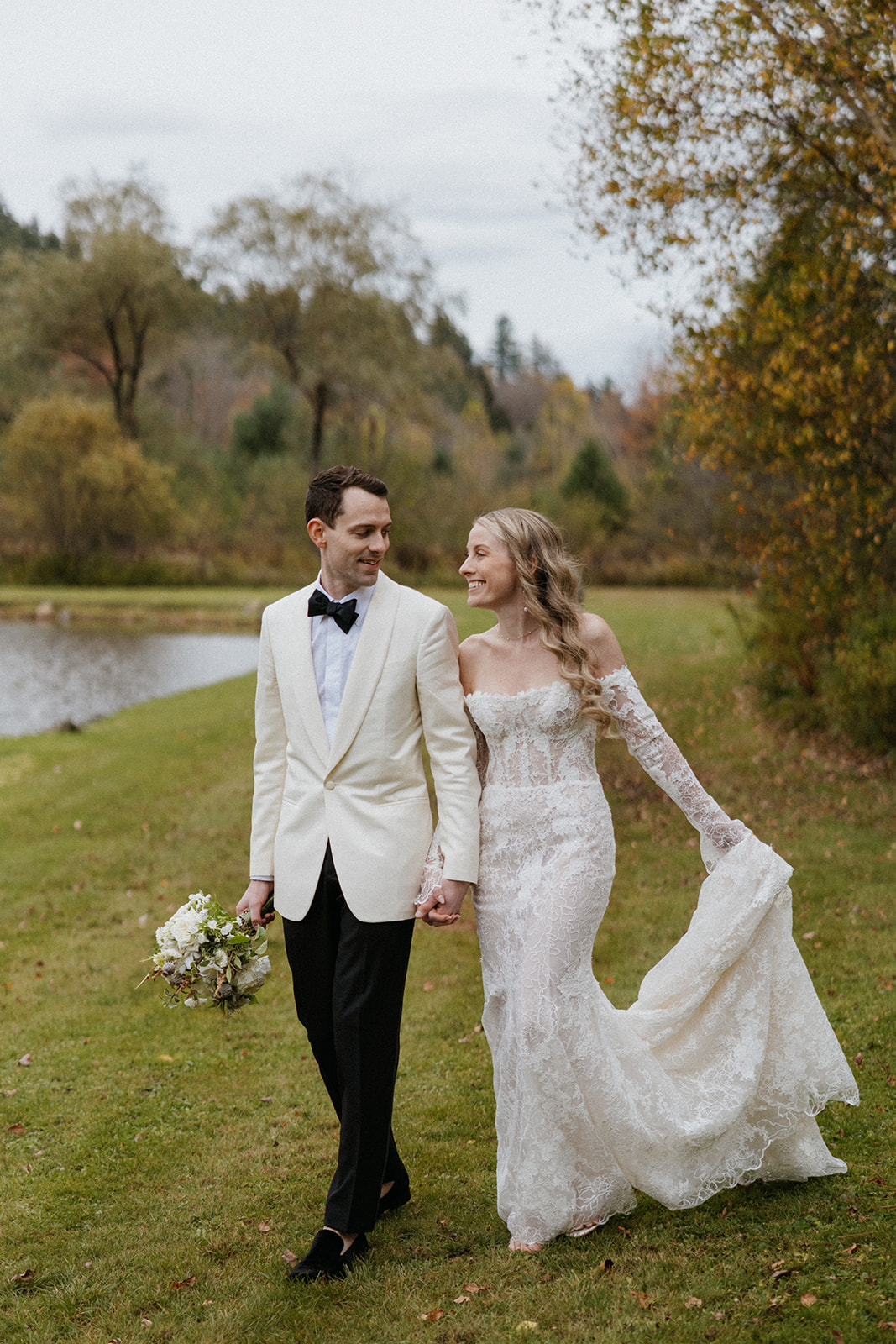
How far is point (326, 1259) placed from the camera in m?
3.69

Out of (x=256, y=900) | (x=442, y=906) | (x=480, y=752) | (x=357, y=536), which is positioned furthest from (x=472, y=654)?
(x=256, y=900)

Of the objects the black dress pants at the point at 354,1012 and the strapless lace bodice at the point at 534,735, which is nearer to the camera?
the black dress pants at the point at 354,1012

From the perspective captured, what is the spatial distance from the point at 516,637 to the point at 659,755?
66cm

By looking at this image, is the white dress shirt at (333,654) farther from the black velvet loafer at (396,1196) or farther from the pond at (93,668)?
the pond at (93,668)

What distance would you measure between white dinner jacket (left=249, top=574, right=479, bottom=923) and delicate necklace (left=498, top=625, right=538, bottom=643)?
39 cm

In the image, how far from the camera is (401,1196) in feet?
13.8

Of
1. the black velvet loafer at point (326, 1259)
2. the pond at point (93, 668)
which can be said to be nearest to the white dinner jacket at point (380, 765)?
the black velvet loafer at point (326, 1259)

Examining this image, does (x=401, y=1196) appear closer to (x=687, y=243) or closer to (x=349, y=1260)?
(x=349, y=1260)

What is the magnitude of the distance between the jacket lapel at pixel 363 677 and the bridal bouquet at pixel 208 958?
69cm

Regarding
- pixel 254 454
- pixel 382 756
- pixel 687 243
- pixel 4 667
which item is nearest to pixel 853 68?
pixel 687 243

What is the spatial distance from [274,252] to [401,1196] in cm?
3826

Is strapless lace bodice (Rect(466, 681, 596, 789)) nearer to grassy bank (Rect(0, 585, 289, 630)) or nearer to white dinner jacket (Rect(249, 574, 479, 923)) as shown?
white dinner jacket (Rect(249, 574, 479, 923))

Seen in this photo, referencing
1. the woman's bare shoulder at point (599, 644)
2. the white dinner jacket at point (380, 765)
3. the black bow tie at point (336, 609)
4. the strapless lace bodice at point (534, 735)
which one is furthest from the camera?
the woman's bare shoulder at point (599, 644)

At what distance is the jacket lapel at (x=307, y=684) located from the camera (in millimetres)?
3684
